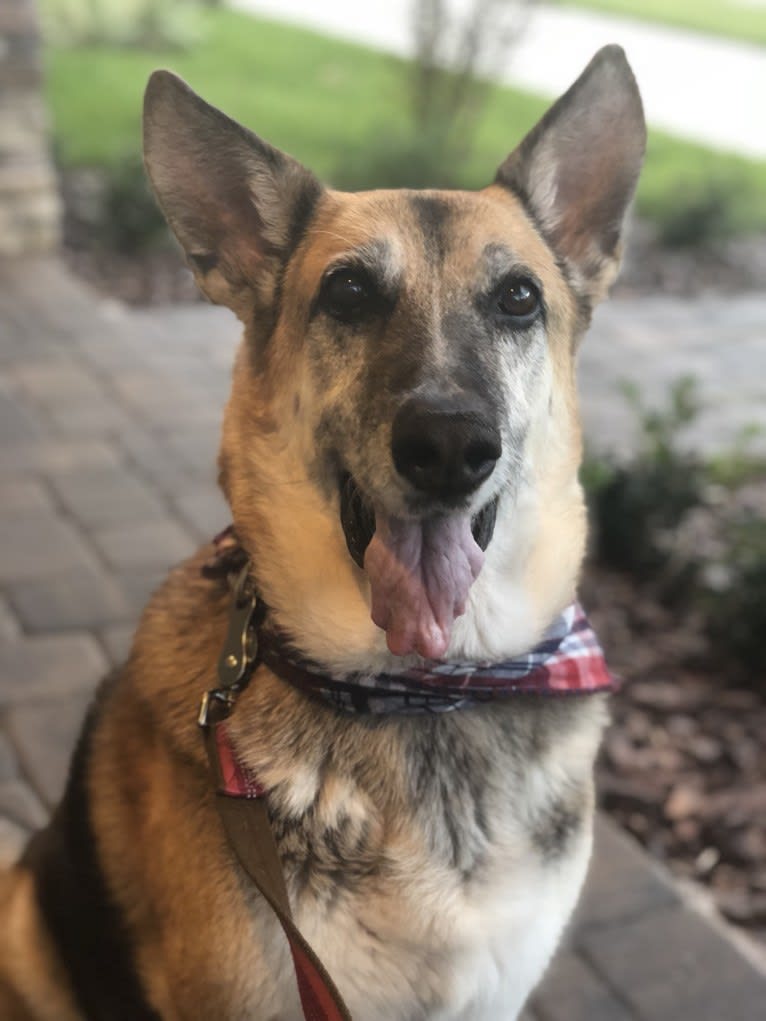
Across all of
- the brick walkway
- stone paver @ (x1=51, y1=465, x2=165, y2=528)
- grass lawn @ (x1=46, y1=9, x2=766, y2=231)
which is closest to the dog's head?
the brick walkway

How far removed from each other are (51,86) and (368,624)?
32.9 feet

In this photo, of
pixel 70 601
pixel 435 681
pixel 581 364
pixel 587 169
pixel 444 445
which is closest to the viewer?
pixel 444 445

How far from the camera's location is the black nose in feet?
5.47

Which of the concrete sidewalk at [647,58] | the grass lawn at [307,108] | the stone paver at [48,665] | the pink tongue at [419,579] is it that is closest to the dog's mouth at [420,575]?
the pink tongue at [419,579]

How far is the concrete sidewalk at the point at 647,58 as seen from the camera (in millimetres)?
11672

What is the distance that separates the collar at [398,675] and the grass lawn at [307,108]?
619 cm

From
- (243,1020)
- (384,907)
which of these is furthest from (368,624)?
(243,1020)

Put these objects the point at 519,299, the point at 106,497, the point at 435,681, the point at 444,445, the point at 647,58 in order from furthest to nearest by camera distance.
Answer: the point at 647,58, the point at 106,497, the point at 519,299, the point at 435,681, the point at 444,445

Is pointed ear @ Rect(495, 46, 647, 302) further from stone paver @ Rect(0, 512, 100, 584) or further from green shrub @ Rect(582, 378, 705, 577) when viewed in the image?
stone paver @ Rect(0, 512, 100, 584)

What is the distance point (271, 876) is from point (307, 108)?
9931mm

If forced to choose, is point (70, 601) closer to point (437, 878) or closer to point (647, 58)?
point (437, 878)

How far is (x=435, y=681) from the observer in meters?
1.89

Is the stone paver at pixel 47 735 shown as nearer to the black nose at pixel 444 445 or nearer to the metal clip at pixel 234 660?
the metal clip at pixel 234 660

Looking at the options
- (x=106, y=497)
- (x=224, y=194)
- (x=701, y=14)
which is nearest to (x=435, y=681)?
(x=224, y=194)
